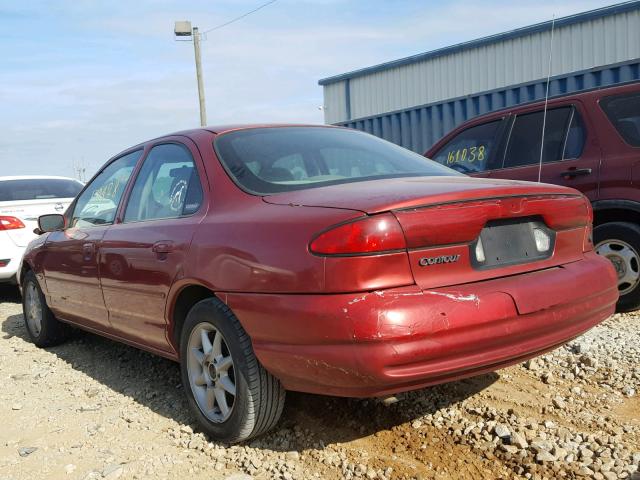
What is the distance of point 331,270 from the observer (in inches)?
95.5

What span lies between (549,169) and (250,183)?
3.03 meters

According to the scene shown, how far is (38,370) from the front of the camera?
186 inches

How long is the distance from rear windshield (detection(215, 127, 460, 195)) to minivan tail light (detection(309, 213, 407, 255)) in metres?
0.61

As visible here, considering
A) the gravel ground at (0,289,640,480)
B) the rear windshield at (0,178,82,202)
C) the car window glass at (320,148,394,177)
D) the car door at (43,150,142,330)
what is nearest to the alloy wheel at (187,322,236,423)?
the gravel ground at (0,289,640,480)

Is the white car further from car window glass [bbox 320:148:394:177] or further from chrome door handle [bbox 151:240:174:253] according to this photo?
car window glass [bbox 320:148:394:177]

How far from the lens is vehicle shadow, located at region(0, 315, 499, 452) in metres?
3.13

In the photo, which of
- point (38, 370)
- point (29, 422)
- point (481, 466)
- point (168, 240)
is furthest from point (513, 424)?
point (38, 370)

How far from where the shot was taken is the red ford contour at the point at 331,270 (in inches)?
94.9

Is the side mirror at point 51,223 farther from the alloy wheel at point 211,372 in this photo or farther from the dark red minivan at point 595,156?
the dark red minivan at point 595,156

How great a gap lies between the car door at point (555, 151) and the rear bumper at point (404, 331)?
2.47 metres

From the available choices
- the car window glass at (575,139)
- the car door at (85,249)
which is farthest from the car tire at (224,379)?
the car window glass at (575,139)

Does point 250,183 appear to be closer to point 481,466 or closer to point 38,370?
point 481,466

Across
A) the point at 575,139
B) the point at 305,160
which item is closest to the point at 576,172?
the point at 575,139

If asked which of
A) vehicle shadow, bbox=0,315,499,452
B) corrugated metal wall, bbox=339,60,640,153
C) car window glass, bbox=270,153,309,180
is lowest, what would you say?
vehicle shadow, bbox=0,315,499,452
